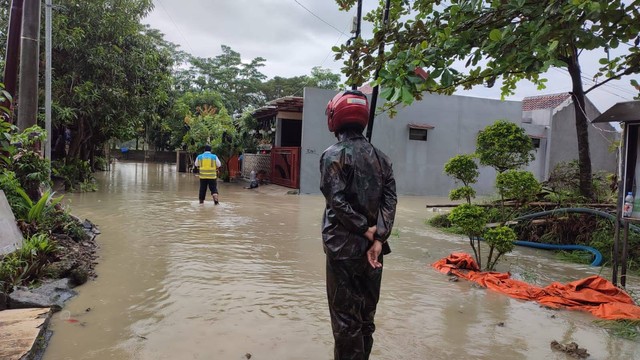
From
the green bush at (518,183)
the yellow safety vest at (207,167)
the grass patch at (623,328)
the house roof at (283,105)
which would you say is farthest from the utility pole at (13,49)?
the house roof at (283,105)

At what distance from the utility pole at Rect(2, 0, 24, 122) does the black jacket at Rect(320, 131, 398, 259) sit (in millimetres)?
7574

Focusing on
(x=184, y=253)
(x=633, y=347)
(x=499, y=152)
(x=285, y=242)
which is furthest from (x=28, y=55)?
(x=633, y=347)

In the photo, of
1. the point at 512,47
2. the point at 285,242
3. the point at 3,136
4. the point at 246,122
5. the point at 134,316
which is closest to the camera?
the point at 512,47

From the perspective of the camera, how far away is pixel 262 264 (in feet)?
21.6

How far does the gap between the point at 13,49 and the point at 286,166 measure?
12.3 metres

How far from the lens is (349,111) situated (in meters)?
2.96

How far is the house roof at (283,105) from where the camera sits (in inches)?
706

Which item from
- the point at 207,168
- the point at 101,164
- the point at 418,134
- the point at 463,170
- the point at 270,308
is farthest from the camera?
the point at 101,164

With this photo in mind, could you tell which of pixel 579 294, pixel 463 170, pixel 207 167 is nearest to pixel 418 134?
pixel 207 167

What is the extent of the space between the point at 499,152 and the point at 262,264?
160 inches

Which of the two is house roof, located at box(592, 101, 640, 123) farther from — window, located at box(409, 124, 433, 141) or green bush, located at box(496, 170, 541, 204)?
window, located at box(409, 124, 433, 141)

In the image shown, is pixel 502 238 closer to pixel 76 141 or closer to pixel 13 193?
pixel 13 193

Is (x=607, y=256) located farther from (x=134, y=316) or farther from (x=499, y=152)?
(x=134, y=316)

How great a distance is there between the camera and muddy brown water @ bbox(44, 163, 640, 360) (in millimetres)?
3760
